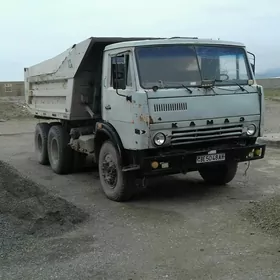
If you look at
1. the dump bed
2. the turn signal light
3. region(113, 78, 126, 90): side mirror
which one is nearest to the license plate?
the turn signal light

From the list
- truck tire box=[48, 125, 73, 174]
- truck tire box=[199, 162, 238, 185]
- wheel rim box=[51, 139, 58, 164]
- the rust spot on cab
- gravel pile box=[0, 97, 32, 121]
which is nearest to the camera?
the rust spot on cab

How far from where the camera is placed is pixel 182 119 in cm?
696

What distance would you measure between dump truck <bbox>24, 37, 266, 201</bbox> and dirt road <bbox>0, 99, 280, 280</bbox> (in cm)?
55

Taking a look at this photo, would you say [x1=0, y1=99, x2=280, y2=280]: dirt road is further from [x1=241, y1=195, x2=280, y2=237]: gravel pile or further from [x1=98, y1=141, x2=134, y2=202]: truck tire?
[x1=98, y1=141, x2=134, y2=202]: truck tire

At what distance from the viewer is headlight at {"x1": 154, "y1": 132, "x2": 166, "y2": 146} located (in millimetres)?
6864

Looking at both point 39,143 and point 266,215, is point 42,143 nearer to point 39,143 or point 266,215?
point 39,143

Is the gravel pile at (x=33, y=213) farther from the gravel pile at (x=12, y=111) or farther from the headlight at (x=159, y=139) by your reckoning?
the gravel pile at (x=12, y=111)

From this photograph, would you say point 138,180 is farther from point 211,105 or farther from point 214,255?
point 214,255

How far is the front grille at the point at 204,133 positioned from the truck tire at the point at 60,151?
3.75 metres

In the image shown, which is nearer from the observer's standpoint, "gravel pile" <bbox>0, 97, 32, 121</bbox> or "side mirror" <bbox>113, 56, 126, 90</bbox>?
"side mirror" <bbox>113, 56, 126, 90</bbox>

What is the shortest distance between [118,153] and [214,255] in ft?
9.06

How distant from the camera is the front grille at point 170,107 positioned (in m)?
6.83

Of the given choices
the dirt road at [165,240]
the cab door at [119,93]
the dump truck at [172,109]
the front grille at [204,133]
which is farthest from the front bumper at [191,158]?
the dirt road at [165,240]

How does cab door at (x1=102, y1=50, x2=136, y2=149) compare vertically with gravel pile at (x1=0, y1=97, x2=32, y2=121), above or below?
above
